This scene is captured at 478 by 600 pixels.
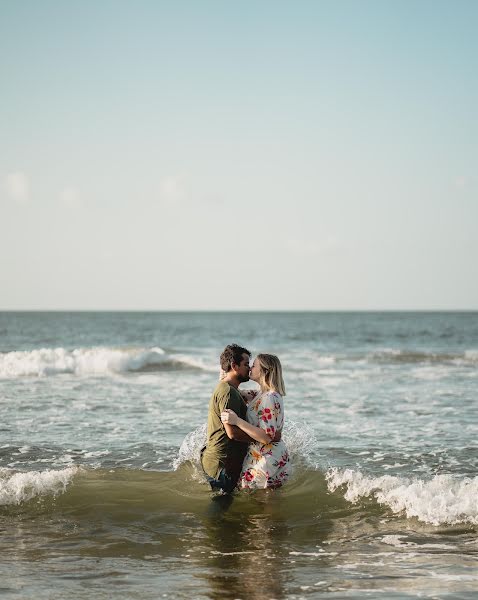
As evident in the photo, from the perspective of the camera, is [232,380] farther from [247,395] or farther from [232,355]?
[247,395]

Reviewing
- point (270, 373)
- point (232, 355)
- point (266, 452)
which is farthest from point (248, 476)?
point (232, 355)

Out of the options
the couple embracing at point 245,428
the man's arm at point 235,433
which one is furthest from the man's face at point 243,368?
the man's arm at point 235,433

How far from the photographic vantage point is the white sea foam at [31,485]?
838 centimetres

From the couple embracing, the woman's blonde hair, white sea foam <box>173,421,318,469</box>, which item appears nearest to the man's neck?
the couple embracing

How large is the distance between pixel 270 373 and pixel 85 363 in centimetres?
1985

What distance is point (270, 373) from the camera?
800 centimetres

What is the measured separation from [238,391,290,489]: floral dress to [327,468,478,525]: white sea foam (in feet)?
3.34

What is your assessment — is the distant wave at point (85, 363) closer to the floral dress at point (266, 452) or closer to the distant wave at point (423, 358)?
the distant wave at point (423, 358)

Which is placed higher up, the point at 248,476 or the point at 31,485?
the point at 248,476

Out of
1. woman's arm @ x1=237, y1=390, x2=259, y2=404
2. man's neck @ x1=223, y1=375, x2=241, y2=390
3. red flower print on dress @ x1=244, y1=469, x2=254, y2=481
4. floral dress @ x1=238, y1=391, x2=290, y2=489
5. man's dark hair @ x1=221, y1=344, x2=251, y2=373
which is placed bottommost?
red flower print on dress @ x1=244, y1=469, x2=254, y2=481

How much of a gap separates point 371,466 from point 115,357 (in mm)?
18606

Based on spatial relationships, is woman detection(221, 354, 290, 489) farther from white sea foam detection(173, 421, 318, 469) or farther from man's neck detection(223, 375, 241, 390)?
white sea foam detection(173, 421, 318, 469)

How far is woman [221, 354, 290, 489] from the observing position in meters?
7.93

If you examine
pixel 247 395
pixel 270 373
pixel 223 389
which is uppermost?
pixel 270 373
